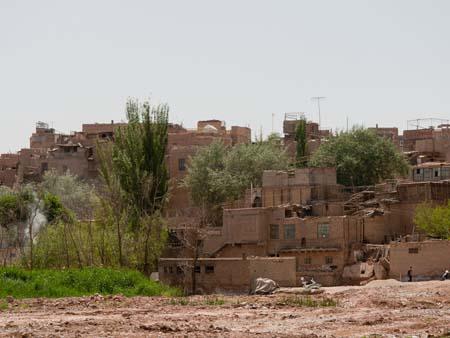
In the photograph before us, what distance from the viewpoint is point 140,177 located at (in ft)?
172

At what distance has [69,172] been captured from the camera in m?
74.5

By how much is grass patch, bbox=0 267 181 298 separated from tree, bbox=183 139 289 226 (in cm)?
1884

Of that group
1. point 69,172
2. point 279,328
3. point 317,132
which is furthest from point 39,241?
point 317,132

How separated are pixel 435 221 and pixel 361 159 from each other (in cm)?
1340

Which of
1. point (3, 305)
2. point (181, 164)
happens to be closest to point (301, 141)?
point (181, 164)

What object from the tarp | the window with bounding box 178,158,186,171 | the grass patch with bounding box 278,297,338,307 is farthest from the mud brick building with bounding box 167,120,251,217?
the grass patch with bounding box 278,297,338,307

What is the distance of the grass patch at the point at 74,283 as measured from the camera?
3556 centimetres

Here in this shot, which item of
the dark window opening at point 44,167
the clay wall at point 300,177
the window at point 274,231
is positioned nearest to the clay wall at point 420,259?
the window at point 274,231

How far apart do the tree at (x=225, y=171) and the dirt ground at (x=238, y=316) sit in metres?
21.5

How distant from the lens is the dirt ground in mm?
25297

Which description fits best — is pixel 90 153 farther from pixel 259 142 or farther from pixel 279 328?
pixel 279 328

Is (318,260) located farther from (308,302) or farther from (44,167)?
(44,167)

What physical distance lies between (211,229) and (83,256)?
8.50 m

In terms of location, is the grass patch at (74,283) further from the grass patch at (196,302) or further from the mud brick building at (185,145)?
the mud brick building at (185,145)
